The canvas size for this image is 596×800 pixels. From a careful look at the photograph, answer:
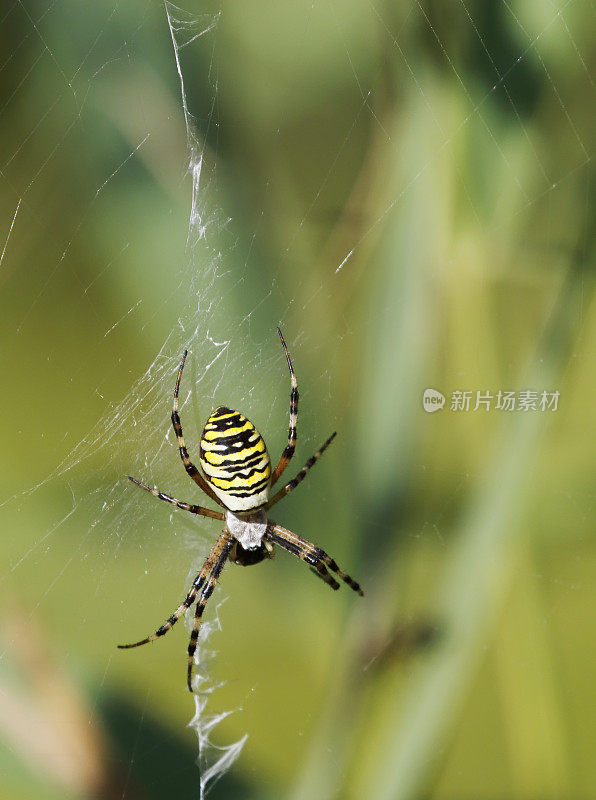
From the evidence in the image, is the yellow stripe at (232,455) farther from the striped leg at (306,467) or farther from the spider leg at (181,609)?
the spider leg at (181,609)

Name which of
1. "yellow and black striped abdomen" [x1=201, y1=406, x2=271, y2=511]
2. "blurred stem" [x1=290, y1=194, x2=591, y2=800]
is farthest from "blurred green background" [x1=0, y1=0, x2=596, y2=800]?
"yellow and black striped abdomen" [x1=201, y1=406, x2=271, y2=511]

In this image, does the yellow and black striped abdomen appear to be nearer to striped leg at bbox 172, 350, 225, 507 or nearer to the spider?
the spider

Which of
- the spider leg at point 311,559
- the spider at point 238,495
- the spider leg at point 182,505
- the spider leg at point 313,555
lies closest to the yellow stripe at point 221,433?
the spider at point 238,495

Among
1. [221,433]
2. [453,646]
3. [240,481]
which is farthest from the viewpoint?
[240,481]

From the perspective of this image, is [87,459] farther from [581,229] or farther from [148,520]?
[581,229]

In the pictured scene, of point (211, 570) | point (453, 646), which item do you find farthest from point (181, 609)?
point (453, 646)

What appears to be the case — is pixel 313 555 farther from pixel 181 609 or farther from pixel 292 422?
pixel 181 609
